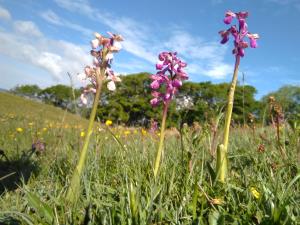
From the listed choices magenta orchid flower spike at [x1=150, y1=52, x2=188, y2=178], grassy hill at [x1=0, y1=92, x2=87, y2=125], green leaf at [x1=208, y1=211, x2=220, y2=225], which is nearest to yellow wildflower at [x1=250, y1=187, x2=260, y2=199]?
green leaf at [x1=208, y1=211, x2=220, y2=225]

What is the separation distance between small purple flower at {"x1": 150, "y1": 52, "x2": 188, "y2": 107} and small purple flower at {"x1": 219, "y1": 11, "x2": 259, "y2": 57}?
0.40m

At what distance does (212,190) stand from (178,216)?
1.09ft

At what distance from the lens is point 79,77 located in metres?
2.30

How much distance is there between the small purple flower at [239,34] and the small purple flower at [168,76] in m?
0.40

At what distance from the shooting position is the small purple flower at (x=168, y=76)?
100 inches

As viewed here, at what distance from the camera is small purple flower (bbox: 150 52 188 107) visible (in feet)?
8.34

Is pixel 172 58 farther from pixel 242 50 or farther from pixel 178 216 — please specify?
pixel 178 216

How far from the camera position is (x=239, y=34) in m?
2.62

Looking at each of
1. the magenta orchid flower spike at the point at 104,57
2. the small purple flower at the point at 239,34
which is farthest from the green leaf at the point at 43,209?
the small purple flower at the point at 239,34

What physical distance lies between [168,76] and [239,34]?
0.63m

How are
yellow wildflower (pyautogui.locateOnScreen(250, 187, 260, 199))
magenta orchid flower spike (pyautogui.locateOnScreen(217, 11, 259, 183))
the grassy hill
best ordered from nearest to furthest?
1. yellow wildflower (pyautogui.locateOnScreen(250, 187, 260, 199))
2. magenta orchid flower spike (pyautogui.locateOnScreen(217, 11, 259, 183))
3. the grassy hill

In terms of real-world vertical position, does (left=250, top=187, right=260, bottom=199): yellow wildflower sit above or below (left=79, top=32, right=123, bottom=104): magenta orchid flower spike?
below

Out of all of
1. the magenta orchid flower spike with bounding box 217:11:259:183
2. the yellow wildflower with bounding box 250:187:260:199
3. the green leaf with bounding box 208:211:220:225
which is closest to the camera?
the green leaf with bounding box 208:211:220:225

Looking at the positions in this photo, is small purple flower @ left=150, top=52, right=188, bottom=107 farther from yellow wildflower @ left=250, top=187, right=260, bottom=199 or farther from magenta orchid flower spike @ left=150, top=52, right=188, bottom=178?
yellow wildflower @ left=250, top=187, right=260, bottom=199
